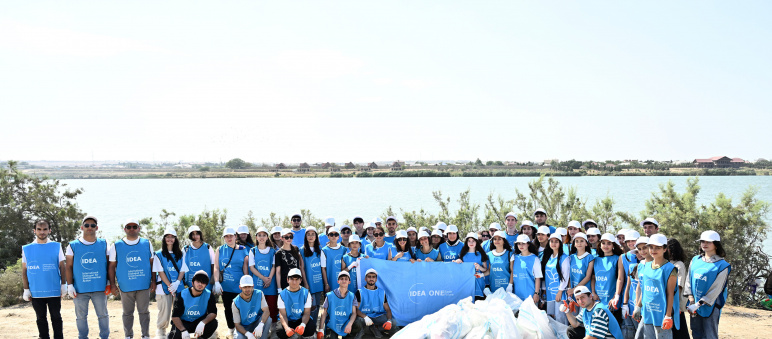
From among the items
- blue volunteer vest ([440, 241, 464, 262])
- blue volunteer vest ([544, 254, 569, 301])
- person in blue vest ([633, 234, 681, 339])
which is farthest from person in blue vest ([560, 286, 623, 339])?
blue volunteer vest ([440, 241, 464, 262])

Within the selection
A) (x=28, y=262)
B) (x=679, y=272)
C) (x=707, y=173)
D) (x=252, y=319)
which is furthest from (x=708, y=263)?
(x=707, y=173)

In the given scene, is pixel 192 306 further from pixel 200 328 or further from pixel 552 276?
pixel 552 276

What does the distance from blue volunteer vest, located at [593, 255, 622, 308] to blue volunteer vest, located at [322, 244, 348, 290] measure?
3.73 m

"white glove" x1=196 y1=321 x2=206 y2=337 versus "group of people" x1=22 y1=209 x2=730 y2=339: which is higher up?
"group of people" x1=22 y1=209 x2=730 y2=339

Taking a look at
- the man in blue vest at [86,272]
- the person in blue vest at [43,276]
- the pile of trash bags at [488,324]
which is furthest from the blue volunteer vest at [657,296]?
the person in blue vest at [43,276]

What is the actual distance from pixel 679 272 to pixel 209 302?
19.7ft

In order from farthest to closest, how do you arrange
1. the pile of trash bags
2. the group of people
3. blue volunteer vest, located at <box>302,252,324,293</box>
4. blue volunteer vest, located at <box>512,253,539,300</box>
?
1. blue volunteer vest, located at <box>302,252,324,293</box>
2. blue volunteer vest, located at <box>512,253,539,300</box>
3. the pile of trash bags
4. the group of people

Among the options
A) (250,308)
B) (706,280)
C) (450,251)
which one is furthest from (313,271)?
(706,280)

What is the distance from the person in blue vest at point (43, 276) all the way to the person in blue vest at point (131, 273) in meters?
0.66

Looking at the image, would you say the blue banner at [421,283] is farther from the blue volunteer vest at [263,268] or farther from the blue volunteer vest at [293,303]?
the blue volunteer vest at [263,268]

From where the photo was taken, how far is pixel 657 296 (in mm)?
5723

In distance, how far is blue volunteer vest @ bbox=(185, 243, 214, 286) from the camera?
291 inches

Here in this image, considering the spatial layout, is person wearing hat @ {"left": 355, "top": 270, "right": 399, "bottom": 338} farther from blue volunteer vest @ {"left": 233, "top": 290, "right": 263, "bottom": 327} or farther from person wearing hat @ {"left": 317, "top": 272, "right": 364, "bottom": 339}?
blue volunteer vest @ {"left": 233, "top": 290, "right": 263, "bottom": 327}

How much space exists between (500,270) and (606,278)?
1574mm
